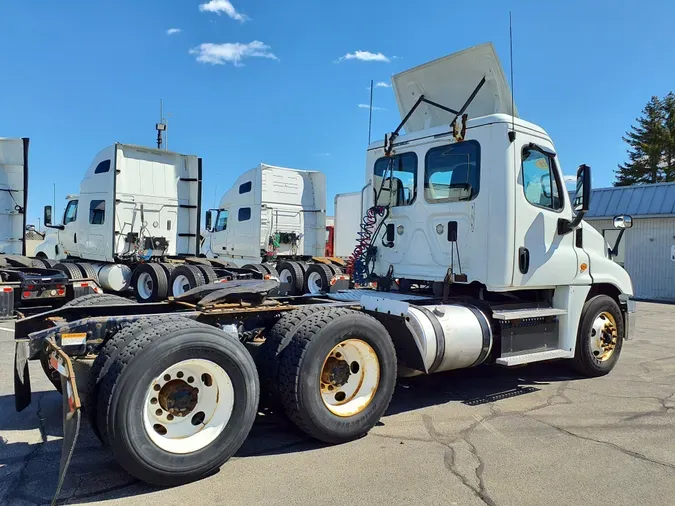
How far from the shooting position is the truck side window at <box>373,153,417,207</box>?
6.43 metres

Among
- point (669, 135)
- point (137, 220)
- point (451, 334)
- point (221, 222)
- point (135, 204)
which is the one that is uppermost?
point (669, 135)

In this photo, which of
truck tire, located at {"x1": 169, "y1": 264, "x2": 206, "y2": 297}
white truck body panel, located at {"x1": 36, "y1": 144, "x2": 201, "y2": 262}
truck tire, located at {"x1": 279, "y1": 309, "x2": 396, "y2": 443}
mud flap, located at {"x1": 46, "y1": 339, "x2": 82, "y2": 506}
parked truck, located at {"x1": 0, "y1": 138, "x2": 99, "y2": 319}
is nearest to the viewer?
mud flap, located at {"x1": 46, "y1": 339, "x2": 82, "y2": 506}

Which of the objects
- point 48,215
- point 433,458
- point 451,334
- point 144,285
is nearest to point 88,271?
point 144,285

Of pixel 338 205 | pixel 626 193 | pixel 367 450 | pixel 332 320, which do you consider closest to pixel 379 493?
pixel 367 450

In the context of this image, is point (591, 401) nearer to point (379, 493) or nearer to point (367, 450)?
point (367, 450)

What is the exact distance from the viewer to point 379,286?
22.3ft

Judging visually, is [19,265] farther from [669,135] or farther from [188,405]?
[669,135]

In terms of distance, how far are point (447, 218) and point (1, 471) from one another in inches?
186

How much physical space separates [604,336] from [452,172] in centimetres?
306

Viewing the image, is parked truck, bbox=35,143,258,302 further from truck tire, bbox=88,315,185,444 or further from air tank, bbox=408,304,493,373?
truck tire, bbox=88,315,185,444

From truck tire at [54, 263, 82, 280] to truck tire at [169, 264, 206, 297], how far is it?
2.14 metres

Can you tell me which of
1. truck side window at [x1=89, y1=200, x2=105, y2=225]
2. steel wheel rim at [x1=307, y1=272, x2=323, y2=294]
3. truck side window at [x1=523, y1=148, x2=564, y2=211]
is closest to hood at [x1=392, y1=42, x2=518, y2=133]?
truck side window at [x1=523, y1=148, x2=564, y2=211]

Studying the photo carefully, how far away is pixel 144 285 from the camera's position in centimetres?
1305

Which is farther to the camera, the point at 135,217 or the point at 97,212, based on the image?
the point at 97,212
